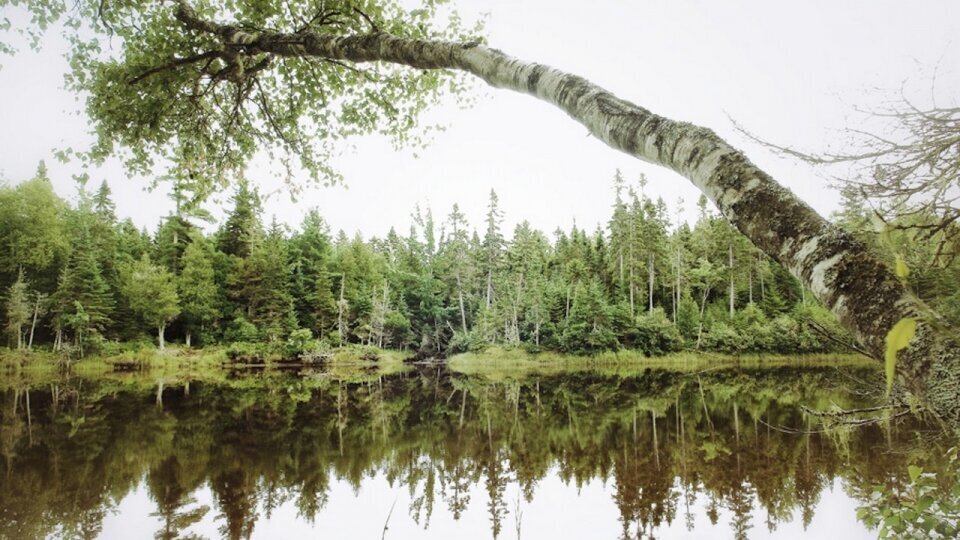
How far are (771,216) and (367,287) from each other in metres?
49.0

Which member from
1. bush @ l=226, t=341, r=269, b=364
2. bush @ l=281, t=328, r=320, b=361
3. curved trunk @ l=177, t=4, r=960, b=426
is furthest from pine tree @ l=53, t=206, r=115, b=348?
curved trunk @ l=177, t=4, r=960, b=426

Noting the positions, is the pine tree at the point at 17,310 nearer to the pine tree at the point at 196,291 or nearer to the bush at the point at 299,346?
the pine tree at the point at 196,291

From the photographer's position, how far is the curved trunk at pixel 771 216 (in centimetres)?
109

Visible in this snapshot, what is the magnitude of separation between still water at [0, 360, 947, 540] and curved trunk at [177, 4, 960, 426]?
232cm

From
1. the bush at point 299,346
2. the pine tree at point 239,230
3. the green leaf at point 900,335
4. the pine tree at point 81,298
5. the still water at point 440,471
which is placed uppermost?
the pine tree at point 239,230

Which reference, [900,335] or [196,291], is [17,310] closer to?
[196,291]

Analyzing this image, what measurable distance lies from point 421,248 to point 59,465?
57.6 meters

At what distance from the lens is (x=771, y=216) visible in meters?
1.49

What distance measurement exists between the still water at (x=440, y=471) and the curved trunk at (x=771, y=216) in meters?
2.32

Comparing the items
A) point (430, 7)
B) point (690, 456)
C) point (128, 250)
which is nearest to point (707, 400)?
point (690, 456)

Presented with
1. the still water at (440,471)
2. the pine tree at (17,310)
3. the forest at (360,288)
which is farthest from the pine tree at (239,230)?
the still water at (440,471)

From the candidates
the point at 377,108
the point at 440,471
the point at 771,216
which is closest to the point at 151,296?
the point at 440,471

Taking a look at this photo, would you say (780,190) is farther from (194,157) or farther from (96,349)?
(96,349)

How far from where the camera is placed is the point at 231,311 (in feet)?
134
